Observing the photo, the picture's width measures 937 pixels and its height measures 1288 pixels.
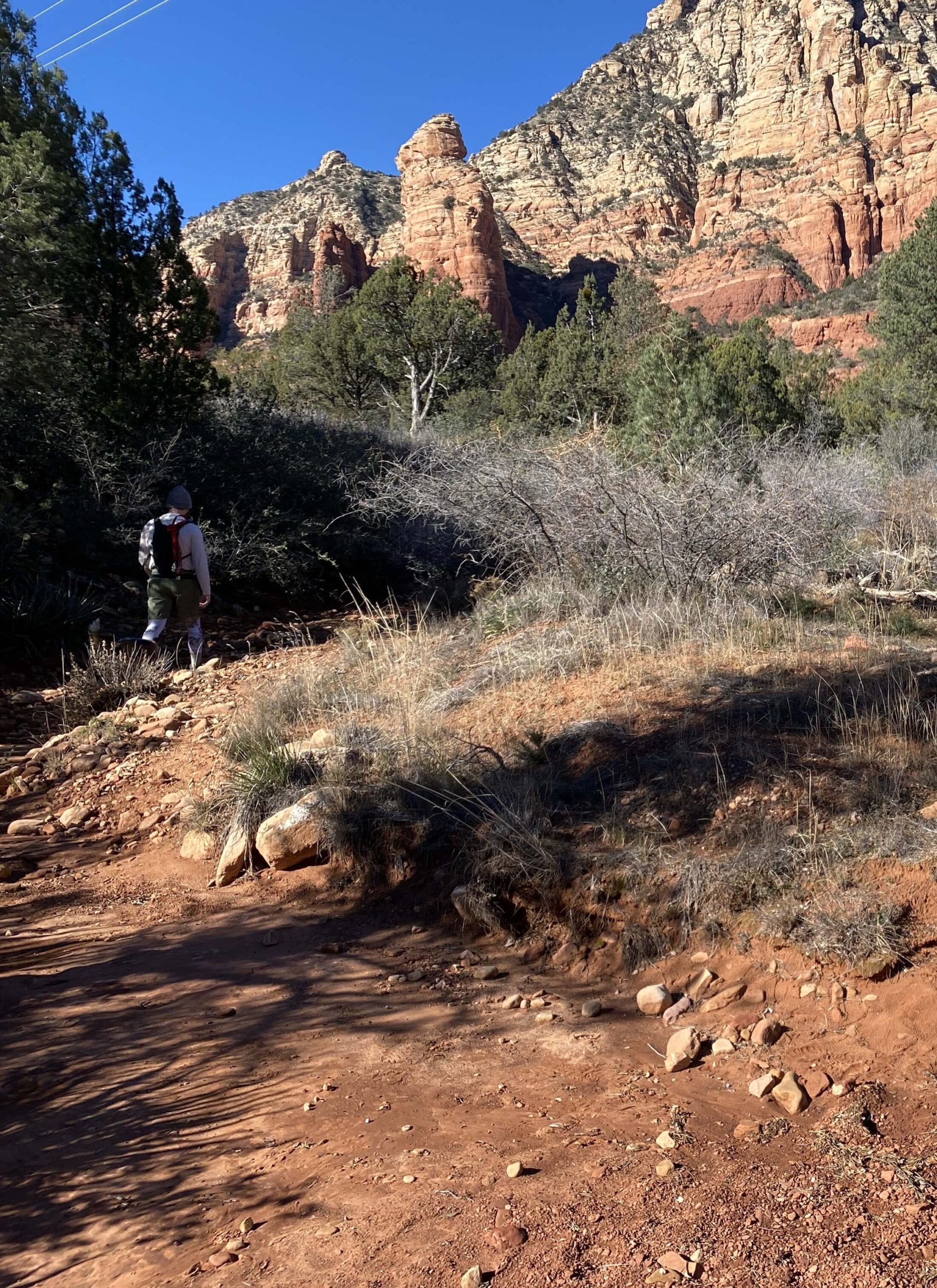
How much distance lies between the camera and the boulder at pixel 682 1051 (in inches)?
111

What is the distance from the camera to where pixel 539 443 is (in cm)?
1052

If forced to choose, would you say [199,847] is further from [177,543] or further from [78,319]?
[78,319]

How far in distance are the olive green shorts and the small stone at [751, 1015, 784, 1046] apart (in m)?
6.54

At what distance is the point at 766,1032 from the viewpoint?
2.88 m

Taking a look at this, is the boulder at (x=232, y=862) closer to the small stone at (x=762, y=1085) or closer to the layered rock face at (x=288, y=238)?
the small stone at (x=762, y=1085)

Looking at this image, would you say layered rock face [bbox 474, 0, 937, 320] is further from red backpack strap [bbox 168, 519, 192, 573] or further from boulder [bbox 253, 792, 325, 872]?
boulder [bbox 253, 792, 325, 872]

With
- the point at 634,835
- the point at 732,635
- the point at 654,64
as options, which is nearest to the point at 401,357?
the point at 732,635

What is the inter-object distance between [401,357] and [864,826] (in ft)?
89.1

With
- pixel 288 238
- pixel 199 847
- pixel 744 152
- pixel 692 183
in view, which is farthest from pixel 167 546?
pixel 744 152

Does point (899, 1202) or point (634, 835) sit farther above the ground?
point (634, 835)

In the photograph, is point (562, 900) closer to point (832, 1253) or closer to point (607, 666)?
point (832, 1253)

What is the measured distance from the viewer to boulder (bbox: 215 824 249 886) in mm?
4887

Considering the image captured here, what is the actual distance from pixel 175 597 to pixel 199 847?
366 centimetres

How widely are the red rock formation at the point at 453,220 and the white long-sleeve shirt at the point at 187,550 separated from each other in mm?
58203
